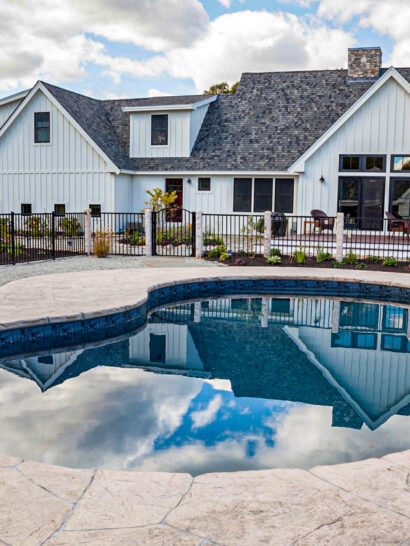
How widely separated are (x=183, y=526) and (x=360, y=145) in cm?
1986

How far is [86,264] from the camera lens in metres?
16.0

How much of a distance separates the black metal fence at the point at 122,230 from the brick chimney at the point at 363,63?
37.5 ft

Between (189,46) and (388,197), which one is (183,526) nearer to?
(388,197)

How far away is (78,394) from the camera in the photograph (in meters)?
6.73

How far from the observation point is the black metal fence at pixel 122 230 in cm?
1953

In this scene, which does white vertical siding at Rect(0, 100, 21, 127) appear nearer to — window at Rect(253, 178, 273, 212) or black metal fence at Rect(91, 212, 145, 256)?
black metal fence at Rect(91, 212, 145, 256)

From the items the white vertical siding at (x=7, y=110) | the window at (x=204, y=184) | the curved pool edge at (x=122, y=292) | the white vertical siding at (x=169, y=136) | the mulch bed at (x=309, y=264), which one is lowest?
the curved pool edge at (x=122, y=292)

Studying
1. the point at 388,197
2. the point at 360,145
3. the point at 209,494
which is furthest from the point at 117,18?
the point at 209,494

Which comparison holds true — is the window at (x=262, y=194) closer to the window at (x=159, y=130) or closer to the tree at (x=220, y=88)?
the window at (x=159, y=130)

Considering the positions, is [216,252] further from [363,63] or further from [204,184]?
[363,63]

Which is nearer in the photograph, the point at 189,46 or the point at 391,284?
the point at 391,284

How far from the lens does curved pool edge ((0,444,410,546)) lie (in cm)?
324

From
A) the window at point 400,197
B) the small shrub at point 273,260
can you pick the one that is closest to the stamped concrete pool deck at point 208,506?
the small shrub at point 273,260

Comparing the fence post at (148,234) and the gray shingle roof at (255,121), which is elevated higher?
the gray shingle roof at (255,121)
